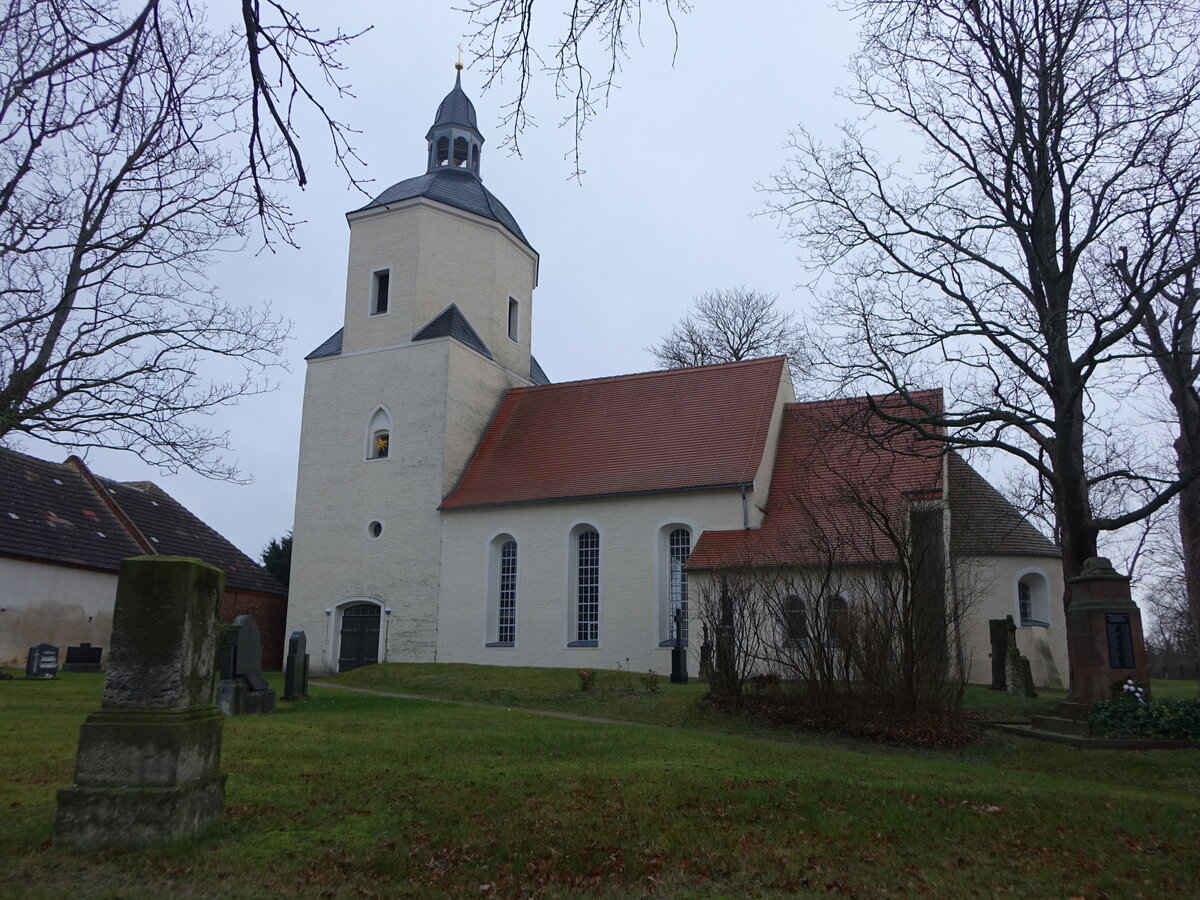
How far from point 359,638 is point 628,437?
30.8 feet

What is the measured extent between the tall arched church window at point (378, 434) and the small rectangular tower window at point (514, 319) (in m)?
5.36

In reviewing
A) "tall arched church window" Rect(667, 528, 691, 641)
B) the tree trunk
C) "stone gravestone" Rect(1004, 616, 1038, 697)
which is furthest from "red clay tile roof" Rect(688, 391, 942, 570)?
the tree trunk

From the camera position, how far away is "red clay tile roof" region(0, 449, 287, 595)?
23.6 meters

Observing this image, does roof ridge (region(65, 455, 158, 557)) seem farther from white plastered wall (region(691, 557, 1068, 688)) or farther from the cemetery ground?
white plastered wall (region(691, 557, 1068, 688))

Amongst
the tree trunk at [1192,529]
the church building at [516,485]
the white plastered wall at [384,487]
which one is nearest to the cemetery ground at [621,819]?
the tree trunk at [1192,529]

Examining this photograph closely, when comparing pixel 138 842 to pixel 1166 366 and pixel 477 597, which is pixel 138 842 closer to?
pixel 1166 366

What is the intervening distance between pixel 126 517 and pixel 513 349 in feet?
41.9

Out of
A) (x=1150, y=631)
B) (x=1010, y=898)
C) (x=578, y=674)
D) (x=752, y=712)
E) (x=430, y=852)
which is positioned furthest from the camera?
(x=1150, y=631)

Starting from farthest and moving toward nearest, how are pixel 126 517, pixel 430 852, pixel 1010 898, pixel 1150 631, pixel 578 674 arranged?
pixel 1150 631, pixel 126 517, pixel 578 674, pixel 430 852, pixel 1010 898

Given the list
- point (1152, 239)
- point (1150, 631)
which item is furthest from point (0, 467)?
point (1150, 631)

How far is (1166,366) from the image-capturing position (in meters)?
16.3

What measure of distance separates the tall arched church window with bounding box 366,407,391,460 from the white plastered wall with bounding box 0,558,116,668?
7.65 meters

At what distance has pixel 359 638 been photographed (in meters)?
25.6

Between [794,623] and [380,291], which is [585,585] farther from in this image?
[380,291]
